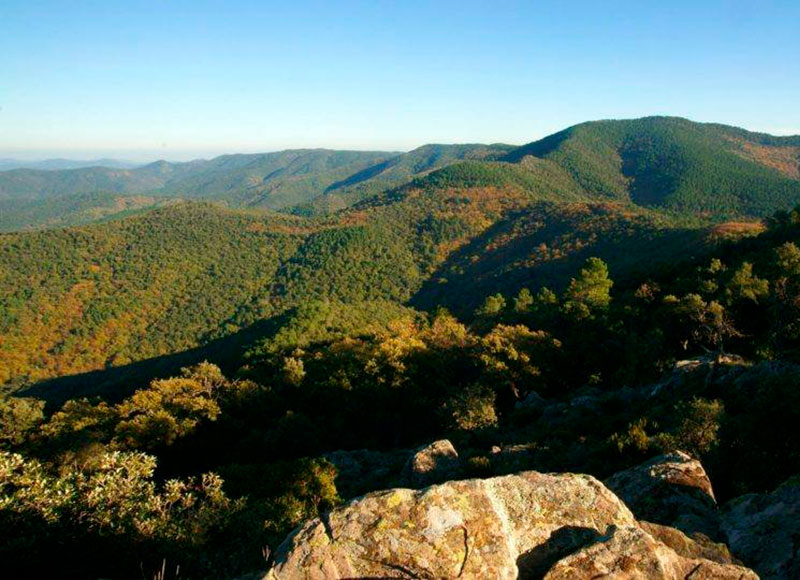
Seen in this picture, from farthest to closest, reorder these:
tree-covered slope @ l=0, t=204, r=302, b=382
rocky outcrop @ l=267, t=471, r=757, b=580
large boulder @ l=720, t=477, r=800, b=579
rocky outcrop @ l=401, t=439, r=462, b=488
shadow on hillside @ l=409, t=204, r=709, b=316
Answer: tree-covered slope @ l=0, t=204, r=302, b=382 < shadow on hillside @ l=409, t=204, r=709, b=316 < rocky outcrop @ l=401, t=439, r=462, b=488 < large boulder @ l=720, t=477, r=800, b=579 < rocky outcrop @ l=267, t=471, r=757, b=580

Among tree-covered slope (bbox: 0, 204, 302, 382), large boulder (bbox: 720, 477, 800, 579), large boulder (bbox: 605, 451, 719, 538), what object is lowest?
tree-covered slope (bbox: 0, 204, 302, 382)

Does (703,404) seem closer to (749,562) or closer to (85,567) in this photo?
(749,562)

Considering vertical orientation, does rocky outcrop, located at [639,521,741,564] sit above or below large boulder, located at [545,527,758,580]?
below

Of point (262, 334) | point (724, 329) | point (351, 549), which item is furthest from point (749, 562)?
point (262, 334)

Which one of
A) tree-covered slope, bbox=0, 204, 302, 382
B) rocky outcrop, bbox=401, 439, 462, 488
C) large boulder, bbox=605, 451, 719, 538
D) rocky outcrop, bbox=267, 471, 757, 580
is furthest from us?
tree-covered slope, bbox=0, 204, 302, 382

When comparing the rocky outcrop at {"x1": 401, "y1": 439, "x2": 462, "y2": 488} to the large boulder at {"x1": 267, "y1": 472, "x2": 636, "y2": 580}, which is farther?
the rocky outcrop at {"x1": 401, "y1": 439, "x2": 462, "y2": 488}

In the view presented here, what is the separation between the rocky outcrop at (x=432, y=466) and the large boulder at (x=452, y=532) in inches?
478

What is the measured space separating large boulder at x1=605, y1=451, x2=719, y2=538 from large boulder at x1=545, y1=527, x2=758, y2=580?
3.98 metres

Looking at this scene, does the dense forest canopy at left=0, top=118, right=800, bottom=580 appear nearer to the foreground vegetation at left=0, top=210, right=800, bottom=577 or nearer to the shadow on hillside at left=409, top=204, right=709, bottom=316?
the foreground vegetation at left=0, top=210, right=800, bottom=577

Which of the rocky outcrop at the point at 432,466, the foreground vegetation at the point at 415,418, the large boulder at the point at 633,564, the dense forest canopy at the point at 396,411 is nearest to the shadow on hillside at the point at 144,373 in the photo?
the dense forest canopy at the point at 396,411

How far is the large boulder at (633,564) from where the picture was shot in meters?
7.73

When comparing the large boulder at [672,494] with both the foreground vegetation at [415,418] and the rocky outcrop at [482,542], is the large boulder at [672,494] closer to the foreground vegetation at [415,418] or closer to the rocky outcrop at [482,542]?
A: the foreground vegetation at [415,418]

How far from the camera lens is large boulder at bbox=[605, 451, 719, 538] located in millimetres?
12430

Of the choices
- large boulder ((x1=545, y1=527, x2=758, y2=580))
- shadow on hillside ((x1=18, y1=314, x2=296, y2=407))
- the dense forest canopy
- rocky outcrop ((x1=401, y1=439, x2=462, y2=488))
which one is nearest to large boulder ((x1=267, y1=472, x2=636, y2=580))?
large boulder ((x1=545, y1=527, x2=758, y2=580))
